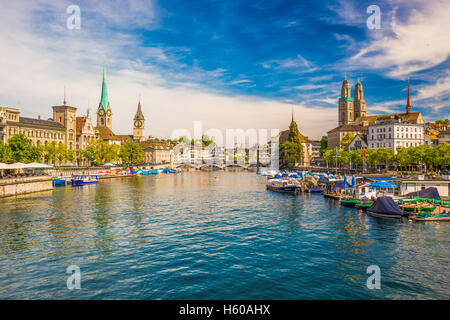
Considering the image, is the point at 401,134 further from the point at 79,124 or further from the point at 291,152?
the point at 79,124

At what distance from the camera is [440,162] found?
6619cm

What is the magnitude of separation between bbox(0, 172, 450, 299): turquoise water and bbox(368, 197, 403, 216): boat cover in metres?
1.68

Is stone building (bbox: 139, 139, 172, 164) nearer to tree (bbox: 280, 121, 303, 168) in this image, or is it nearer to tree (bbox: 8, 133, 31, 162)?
tree (bbox: 280, 121, 303, 168)

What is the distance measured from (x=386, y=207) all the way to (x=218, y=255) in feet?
77.8

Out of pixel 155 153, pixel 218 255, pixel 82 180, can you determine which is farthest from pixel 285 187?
pixel 155 153

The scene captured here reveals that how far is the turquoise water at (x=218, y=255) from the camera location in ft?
54.9

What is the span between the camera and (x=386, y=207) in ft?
117

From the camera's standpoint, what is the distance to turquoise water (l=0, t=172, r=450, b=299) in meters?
16.7

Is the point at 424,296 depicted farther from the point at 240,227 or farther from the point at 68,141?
the point at 68,141

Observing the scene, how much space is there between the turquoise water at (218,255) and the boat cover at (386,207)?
5.50ft

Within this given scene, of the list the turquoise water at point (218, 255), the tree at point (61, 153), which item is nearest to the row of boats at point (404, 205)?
the turquoise water at point (218, 255)

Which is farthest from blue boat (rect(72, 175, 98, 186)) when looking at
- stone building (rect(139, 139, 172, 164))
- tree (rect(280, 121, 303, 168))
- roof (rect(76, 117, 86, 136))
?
stone building (rect(139, 139, 172, 164))

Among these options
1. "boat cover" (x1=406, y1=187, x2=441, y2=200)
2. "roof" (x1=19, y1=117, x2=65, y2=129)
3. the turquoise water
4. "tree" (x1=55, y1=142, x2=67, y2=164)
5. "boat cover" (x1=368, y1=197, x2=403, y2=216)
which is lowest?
the turquoise water
